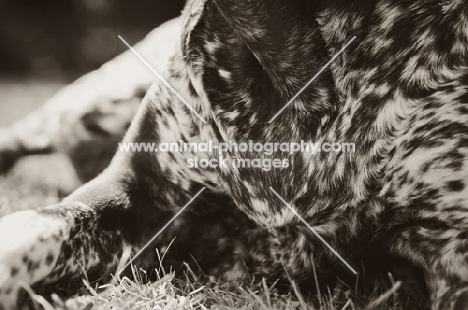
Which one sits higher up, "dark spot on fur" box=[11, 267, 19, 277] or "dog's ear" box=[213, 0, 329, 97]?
"dog's ear" box=[213, 0, 329, 97]

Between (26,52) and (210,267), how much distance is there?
0.98 meters

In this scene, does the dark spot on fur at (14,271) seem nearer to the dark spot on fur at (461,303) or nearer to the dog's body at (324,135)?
the dog's body at (324,135)

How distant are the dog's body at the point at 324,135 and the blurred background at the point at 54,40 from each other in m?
0.41

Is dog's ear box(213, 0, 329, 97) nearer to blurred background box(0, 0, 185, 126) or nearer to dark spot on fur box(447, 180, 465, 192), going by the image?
dark spot on fur box(447, 180, 465, 192)

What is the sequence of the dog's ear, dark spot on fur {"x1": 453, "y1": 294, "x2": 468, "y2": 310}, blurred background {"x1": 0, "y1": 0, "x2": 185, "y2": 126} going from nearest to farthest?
dark spot on fur {"x1": 453, "y1": 294, "x2": 468, "y2": 310}
the dog's ear
blurred background {"x1": 0, "y1": 0, "x2": 185, "y2": 126}

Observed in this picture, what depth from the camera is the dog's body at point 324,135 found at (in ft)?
4.34

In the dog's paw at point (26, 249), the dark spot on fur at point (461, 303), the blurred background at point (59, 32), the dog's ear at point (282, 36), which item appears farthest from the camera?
the blurred background at point (59, 32)

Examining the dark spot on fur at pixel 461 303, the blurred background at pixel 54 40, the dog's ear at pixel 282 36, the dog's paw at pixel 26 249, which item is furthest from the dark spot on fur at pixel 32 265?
the dark spot on fur at pixel 461 303

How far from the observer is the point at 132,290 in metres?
1.55

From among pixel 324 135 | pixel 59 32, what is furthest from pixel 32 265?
pixel 59 32

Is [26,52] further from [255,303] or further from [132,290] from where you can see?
[255,303]

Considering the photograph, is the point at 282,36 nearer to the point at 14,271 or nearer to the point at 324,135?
the point at 324,135

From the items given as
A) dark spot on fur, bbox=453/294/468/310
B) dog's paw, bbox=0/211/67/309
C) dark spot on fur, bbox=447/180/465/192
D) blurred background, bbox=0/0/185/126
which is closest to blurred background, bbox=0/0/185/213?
blurred background, bbox=0/0/185/126

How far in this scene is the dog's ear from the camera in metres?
1.38
